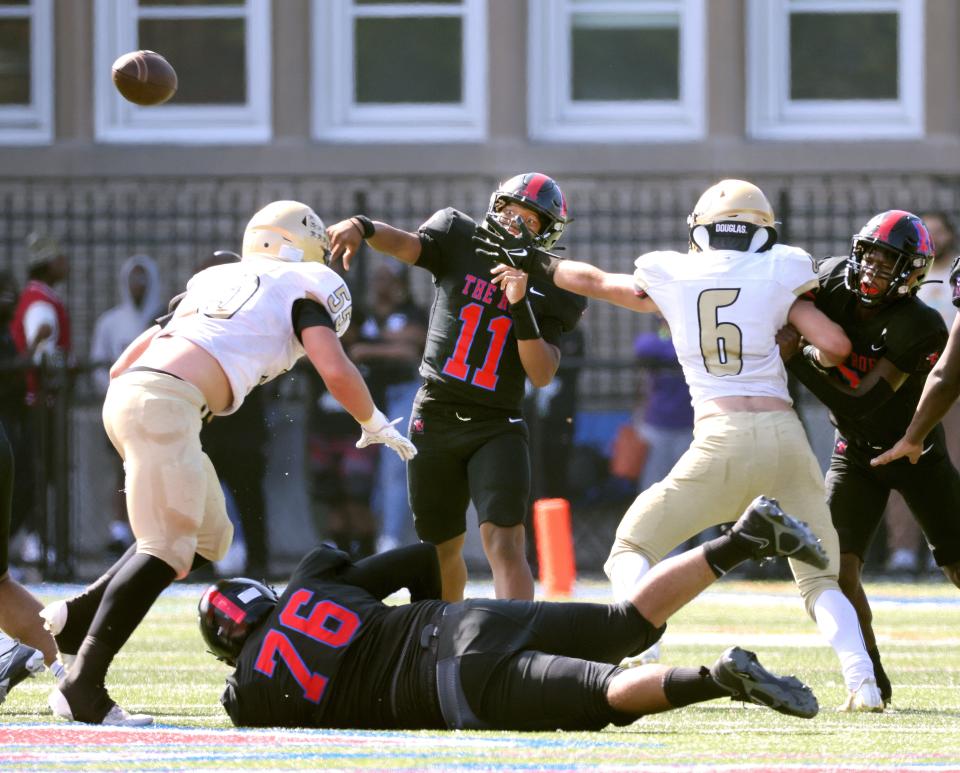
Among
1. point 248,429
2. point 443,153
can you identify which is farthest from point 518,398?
point 443,153

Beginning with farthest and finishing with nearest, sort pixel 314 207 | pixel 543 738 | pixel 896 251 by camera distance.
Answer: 1. pixel 314 207
2. pixel 896 251
3. pixel 543 738

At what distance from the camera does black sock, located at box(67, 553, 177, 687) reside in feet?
21.5

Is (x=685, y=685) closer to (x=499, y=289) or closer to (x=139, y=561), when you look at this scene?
(x=139, y=561)

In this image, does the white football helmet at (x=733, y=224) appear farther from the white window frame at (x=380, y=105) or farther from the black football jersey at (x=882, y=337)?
the white window frame at (x=380, y=105)

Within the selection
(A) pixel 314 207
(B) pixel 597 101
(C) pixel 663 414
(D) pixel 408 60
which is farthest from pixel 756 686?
(D) pixel 408 60

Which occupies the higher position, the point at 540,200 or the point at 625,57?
the point at 625,57

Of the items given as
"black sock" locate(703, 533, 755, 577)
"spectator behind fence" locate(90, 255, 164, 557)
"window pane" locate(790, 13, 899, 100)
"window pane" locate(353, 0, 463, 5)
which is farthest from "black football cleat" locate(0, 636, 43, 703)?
"window pane" locate(790, 13, 899, 100)

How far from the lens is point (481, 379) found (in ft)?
27.6

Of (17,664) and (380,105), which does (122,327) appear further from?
(17,664)

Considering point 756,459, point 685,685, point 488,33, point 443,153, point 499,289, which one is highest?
point 488,33

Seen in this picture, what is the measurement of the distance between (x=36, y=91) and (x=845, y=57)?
7289 mm

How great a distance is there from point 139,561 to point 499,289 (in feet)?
7.75

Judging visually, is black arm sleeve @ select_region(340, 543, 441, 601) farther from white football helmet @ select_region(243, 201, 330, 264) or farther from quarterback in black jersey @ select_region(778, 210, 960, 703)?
quarterback in black jersey @ select_region(778, 210, 960, 703)

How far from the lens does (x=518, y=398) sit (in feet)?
28.0
